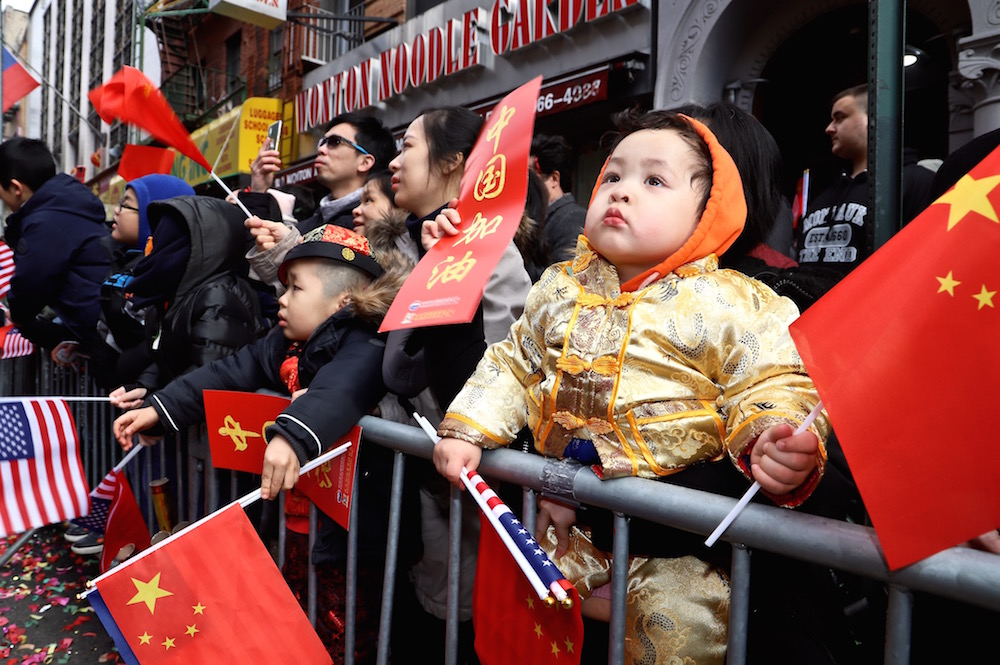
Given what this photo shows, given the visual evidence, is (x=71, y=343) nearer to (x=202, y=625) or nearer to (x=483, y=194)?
(x=202, y=625)

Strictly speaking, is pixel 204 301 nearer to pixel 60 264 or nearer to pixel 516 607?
pixel 60 264

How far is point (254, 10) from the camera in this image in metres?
10.7

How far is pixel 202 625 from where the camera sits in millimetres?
1649

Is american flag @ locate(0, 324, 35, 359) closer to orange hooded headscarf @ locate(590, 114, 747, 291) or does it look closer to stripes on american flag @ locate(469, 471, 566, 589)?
stripes on american flag @ locate(469, 471, 566, 589)

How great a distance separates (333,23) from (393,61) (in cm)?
299

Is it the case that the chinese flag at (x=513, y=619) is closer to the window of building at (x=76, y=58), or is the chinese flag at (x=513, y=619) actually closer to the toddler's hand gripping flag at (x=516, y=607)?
the toddler's hand gripping flag at (x=516, y=607)

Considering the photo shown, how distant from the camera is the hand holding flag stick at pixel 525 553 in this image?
1095mm

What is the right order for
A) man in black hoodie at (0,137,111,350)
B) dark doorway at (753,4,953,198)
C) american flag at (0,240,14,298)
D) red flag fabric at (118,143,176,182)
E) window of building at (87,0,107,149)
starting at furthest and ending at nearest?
window of building at (87,0,107,149) < dark doorway at (753,4,953,198) < american flag at (0,240,14,298) < red flag fabric at (118,143,176,182) < man in black hoodie at (0,137,111,350)

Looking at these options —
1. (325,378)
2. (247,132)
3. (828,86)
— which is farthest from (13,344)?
(247,132)

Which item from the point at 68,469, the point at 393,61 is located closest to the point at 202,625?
the point at 68,469

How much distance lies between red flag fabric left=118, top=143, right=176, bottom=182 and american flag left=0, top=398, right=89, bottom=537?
2.10 m

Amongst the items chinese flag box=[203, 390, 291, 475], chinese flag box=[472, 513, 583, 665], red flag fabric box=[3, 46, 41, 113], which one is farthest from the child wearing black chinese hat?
red flag fabric box=[3, 46, 41, 113]

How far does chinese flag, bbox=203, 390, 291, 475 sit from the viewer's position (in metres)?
2.08

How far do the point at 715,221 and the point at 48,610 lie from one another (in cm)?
306
